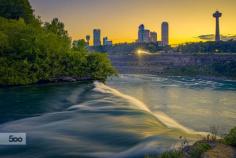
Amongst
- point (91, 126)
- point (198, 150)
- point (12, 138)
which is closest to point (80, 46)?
point (91, 126)

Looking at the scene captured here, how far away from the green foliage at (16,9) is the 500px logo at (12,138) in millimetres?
53697

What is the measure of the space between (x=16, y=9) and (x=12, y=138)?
57.3 metres

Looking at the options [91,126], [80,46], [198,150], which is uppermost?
[80,46]

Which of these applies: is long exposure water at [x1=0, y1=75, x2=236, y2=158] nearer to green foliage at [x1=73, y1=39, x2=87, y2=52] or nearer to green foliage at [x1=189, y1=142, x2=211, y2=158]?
green foliage at [x1=189, y1=142, x2=211, y2=158]

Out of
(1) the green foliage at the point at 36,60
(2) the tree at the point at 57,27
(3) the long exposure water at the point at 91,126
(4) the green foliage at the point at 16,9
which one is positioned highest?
(4) the green foliage at the point at 16,9

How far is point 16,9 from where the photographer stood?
70312mm

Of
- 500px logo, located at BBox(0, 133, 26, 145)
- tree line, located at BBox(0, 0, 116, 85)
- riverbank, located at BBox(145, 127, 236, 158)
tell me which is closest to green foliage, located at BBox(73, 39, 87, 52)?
tree line, located at BBox(0, 0, 116, 85)

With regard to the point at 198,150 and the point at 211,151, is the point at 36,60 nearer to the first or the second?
the point at 198,150

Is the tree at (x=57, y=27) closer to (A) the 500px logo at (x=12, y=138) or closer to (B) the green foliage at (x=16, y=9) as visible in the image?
(B) the green foliage at (x=16, y=9)

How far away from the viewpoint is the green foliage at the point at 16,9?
67750 millimetres

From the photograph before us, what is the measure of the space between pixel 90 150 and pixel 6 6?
59519 mm

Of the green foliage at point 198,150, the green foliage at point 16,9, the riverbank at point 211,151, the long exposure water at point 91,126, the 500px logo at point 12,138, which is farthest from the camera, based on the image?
the green foliage at point 16,9

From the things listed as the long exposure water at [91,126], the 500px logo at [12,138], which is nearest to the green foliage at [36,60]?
the long exposure water at [91,126]

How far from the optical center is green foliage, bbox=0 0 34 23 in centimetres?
6775
